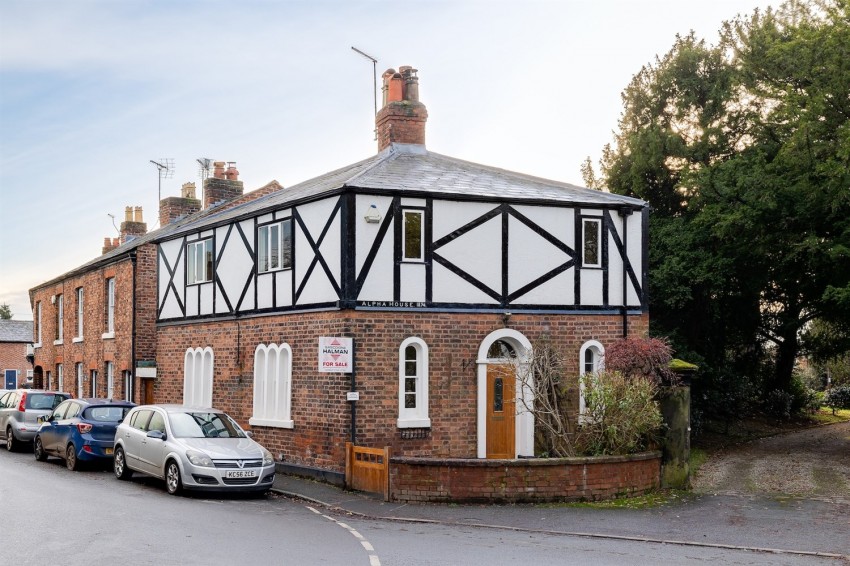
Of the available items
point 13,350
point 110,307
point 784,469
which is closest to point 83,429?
point 110,307

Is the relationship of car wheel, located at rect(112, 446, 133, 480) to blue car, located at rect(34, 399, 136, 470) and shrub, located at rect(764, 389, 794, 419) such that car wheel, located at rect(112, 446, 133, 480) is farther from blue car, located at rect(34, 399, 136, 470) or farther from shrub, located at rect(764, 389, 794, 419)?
shrub, located at rect(764, 389, 794, 419)

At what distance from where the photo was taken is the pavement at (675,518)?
41.1 feet

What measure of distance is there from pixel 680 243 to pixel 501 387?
11305 millimetres

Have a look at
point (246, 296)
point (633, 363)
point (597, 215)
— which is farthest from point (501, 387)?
point (246, 296)

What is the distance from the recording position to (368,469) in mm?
16031

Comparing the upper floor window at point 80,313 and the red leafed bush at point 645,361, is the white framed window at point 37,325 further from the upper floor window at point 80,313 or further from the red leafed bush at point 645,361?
the red leafed bush at point 645,361

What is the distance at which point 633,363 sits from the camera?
58.4 feet

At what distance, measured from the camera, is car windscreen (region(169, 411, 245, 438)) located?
642 inches

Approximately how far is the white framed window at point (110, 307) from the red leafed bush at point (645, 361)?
17.8m

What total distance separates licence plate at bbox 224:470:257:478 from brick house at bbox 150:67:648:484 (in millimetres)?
2283

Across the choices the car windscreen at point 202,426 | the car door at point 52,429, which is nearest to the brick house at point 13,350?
the car door at point 52,429

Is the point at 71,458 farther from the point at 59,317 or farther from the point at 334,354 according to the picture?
the point at 59,317

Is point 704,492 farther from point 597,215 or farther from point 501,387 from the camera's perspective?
point 597,215

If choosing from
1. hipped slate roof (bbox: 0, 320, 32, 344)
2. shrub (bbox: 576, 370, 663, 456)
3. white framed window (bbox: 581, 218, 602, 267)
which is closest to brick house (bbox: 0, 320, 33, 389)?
hipped slate roof (bbox: 0, 320, 32, 344)
